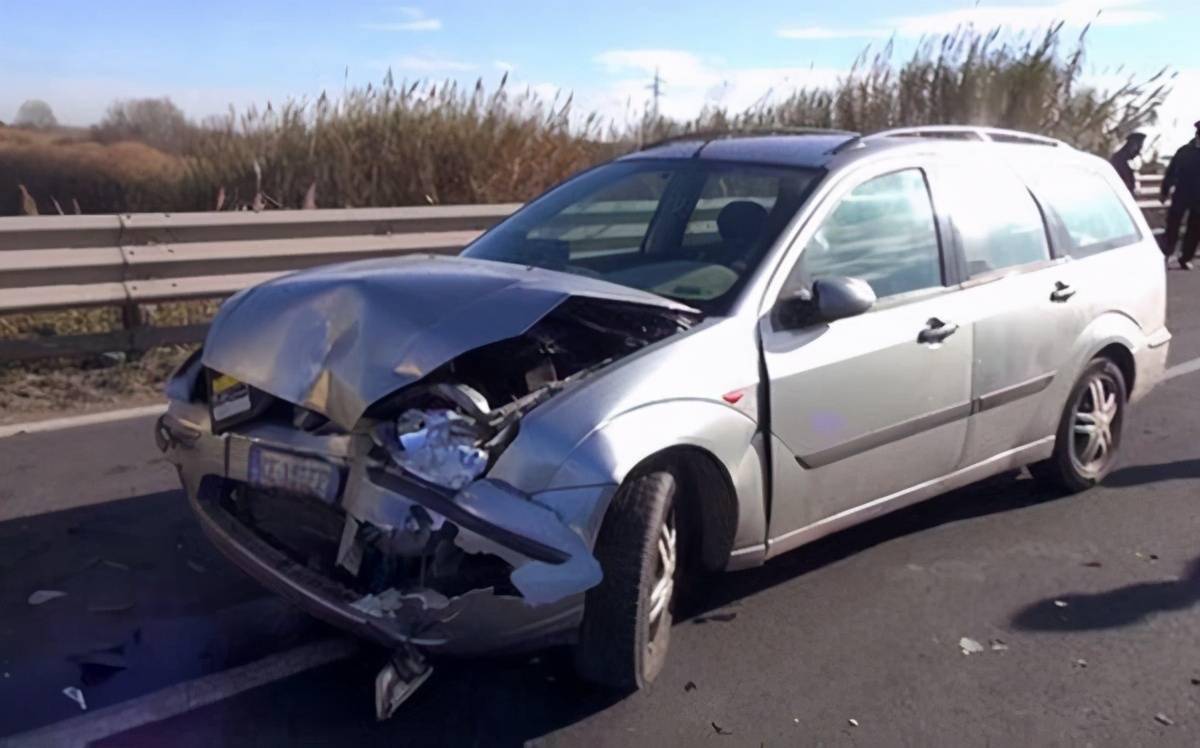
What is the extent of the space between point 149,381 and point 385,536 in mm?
4934

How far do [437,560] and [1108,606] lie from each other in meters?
2.75

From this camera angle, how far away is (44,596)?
4.57 m

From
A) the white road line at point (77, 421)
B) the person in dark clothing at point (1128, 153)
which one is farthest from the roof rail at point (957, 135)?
the person in dark clothing at point (1128, 153)

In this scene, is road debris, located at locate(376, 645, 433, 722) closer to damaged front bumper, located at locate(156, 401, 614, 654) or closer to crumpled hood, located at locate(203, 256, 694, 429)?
damaged front bumper, located at locate(156, 401, 614, 654)

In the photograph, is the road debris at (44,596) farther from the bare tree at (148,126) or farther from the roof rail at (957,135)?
the bare tree at (148,126)

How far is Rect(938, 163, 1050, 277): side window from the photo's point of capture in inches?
210

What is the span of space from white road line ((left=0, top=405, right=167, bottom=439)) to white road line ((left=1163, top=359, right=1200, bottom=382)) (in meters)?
6.65

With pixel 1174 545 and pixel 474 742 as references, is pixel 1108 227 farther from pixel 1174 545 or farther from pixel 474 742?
pixel 474 742

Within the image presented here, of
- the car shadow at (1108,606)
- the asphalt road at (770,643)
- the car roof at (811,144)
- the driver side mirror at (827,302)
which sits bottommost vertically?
the car shadow at (1108,606)

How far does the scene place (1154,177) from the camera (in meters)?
19.2

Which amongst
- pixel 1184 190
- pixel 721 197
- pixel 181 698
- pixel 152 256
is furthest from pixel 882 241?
pixel 1184 190

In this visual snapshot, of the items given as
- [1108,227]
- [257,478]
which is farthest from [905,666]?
[1108,227]

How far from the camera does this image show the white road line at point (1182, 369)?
891 cm

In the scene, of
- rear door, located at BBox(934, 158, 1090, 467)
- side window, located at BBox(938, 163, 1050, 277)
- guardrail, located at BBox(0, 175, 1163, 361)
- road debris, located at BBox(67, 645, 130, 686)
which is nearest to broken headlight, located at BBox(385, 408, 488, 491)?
road debris, located at BBox(67, 645, 130, 686)
